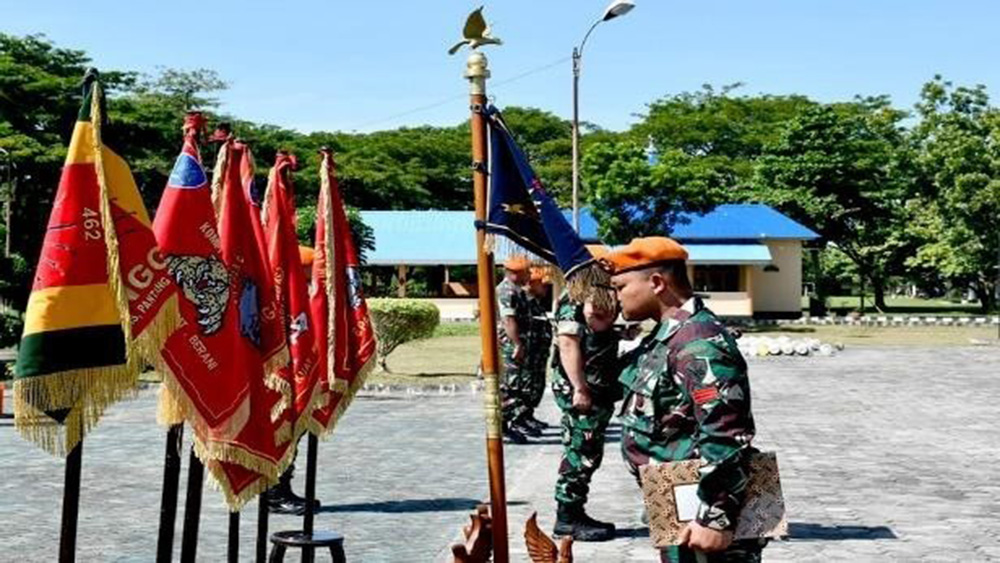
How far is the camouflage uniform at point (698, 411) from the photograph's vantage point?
4.26 meters

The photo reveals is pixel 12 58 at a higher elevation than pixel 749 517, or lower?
higher

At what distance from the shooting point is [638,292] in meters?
4.68

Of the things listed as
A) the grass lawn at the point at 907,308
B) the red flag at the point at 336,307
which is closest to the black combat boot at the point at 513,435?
the red flag at the point at 336,307

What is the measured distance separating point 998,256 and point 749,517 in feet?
143

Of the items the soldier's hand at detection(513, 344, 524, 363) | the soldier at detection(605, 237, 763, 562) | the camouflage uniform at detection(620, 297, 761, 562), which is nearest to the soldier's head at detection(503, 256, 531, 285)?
the soldier's hand at detection(513, 344, 524, 363)

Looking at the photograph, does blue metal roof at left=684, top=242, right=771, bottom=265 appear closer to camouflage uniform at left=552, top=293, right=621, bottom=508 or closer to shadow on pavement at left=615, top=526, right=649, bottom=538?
camouflage uniform at left=552, top=293, right=621, bottom=508

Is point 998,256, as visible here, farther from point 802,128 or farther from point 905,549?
point 905,549

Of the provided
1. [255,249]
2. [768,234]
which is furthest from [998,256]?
[255,249]

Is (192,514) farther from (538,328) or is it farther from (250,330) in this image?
(538,328)

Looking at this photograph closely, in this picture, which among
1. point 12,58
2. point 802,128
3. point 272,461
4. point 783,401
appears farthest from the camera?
point 802,128

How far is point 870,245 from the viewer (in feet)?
173

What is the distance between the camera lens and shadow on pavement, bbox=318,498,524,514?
9125 mm

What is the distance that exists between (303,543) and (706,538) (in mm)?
2190

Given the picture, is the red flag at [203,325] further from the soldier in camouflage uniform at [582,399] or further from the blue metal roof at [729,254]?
the blue metal roof at [729,254]
